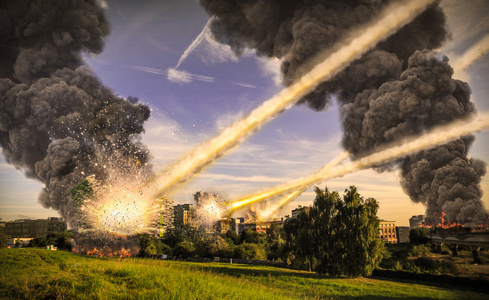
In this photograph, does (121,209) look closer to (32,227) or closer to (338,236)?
(338,236)

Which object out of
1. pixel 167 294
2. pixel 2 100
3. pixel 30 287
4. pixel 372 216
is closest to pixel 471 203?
pixel 372 216

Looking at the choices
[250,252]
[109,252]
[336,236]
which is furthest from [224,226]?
[336,236]

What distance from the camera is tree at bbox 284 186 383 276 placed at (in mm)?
31047

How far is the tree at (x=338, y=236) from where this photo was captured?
31.0 metres

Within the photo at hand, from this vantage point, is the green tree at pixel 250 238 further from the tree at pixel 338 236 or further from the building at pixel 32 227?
the building at pixel 32 227

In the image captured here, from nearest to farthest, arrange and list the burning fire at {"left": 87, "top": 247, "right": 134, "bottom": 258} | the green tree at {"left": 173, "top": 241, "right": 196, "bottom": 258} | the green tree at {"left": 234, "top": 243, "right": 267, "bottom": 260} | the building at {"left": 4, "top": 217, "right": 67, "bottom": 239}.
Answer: the burning fire at {"left": 87, "top": 247, "right": 134, "bottom": 258} < the green tree at {"left": 234, "top": 243, "right": 267, "bottom": 260} < the green tree at {"left": 173, "top": 241, "right": 196, "bottom": 258} < the building at {"left": 4, "top": 217, "right": 67, "bottom": 239}

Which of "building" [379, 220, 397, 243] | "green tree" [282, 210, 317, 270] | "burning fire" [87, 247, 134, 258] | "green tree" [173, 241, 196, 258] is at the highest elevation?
"green tree" [282, 210, 317, 270]

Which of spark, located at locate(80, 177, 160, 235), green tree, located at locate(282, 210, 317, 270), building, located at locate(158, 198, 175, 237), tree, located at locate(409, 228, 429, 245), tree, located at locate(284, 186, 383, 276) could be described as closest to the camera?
tree, located at locate(284, 186, 383, 276)

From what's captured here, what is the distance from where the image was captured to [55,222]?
436 feet

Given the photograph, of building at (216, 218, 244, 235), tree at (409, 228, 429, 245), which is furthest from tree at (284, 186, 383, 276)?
building at (216, 218, 244, 235)

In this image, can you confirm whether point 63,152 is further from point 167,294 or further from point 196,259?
point 167,294

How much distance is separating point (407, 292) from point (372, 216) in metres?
8.74

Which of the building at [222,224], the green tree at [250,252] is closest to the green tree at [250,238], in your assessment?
the green tree at [250,252]

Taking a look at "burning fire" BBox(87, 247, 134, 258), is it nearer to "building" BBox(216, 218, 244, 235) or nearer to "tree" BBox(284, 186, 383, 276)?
"tree" BBox(284, 186, 383, 276)
